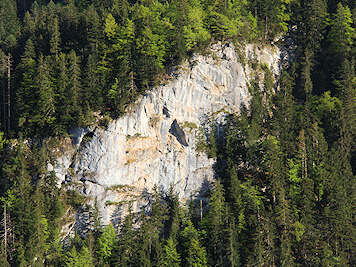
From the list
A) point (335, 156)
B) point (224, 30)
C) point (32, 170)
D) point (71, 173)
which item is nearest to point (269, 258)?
Result: point (335, 156)

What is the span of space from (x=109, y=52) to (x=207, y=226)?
26.0m

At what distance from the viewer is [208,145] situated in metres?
A: 57.7

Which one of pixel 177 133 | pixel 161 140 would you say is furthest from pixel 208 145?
pixel 161 140

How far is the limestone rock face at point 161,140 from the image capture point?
52.8 meters

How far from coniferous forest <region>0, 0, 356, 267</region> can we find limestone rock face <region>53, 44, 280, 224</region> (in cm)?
163

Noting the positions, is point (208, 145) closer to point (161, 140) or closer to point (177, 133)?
point (177, 133)

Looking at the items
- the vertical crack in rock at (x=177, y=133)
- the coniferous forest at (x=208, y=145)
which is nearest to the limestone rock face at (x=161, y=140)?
the vertical crack in rock at (x=177, y=133)

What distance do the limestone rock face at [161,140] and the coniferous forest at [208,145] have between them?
1.63 m

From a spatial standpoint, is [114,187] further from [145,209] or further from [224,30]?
[224,30]

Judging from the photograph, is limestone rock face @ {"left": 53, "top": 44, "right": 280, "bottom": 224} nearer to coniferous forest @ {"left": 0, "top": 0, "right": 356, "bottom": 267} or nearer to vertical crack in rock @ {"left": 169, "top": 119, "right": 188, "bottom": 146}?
vertical crack in rock @ {"left": 169, "top": 119, "right": 188, "bottom": 146}

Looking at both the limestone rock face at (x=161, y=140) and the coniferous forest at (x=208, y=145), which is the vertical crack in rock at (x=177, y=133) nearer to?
the limestone rock face at (x=161, y=140)

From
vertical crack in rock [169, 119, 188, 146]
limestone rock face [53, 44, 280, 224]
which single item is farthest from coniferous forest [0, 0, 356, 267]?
vertical crack in rock [169, 119, 188, 146]

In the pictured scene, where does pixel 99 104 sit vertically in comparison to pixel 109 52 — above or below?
below

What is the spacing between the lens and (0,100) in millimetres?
58344
